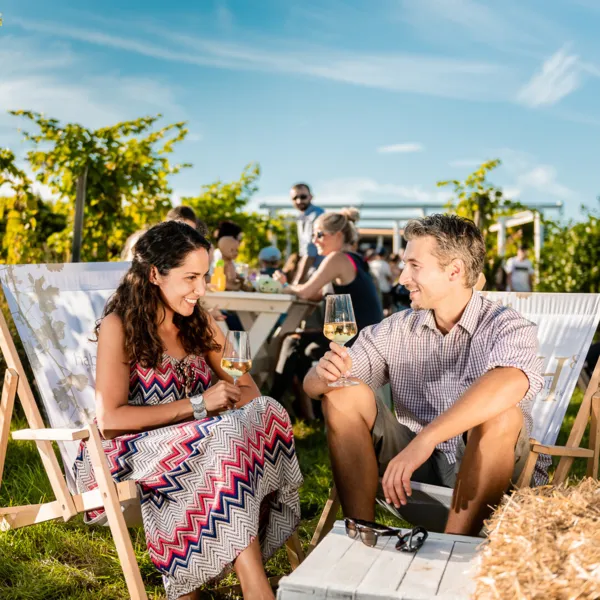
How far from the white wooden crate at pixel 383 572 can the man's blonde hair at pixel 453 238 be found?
3.49ft

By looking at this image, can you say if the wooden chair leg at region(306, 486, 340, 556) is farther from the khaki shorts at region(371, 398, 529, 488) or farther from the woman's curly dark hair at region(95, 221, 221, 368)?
the woman's curly dark hair at region(95, 221, 221, 368)

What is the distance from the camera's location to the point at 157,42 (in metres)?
16.3

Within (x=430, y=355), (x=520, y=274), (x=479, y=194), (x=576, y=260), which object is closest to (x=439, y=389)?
(x=430, y=355)

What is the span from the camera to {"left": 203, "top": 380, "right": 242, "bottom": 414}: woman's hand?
257 centimetres

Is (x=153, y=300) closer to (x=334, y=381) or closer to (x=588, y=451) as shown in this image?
(x=334, y=381)

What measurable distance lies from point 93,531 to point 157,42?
14.5 metres

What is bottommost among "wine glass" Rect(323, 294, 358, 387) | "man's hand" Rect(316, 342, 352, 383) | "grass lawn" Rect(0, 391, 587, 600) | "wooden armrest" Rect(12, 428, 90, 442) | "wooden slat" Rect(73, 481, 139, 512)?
"grass lawn" Rect(0, 391, 587, 600)

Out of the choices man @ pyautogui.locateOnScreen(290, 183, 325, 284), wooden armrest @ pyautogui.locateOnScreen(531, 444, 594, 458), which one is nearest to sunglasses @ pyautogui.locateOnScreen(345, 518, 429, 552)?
wooden armrest @ pyautogui.locateOnScreen(531, 444, 594, 458)

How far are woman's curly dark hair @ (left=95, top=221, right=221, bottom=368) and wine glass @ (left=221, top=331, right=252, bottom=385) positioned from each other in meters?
0.28

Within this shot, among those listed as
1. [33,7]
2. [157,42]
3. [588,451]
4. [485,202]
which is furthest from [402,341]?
[157,42]

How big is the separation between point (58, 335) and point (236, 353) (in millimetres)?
1054

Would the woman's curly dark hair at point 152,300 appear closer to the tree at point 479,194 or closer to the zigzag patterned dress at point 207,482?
the zigzag patterned dress at point 207,482

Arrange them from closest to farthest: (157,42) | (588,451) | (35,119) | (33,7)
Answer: (588,451) < (35,119) < (33,7) < (157,42)

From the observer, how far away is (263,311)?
18.0 feet
